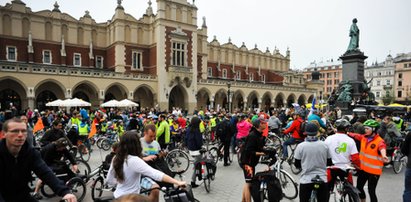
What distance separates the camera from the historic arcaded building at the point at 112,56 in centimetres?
2730

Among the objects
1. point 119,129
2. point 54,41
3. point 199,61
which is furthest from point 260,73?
point 119,129

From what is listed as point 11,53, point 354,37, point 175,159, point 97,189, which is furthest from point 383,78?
point 97,189

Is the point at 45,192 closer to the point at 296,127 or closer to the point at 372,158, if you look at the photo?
the point at 372,158

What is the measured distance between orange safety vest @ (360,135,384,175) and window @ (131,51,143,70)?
31.8m

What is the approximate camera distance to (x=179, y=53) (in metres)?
34.1

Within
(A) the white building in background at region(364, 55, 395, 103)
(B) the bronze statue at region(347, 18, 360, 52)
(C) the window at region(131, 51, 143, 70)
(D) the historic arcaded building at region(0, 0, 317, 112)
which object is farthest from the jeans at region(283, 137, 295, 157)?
(A) the white building in background at region(364, 55, 395, 103)

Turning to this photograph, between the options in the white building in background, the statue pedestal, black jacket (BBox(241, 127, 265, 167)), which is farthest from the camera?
the white building in background

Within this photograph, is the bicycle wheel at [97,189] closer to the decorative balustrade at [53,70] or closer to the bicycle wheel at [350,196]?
the bicycle wheel at [350,196]

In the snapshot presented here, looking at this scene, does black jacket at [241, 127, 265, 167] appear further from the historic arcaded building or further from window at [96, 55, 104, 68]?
window at [96, 55, 104, 68]

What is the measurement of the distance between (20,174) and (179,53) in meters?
32.3

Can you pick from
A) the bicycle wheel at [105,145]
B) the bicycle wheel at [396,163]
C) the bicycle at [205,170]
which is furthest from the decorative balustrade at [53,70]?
the bicycle wheel at [396,163]

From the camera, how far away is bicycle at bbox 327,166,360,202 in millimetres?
4346

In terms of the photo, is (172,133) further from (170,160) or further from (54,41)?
(54,41)

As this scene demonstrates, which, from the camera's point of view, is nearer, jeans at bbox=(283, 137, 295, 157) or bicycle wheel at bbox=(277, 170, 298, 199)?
bicycle wheel at bbox=(277, 170, 298, 199)
